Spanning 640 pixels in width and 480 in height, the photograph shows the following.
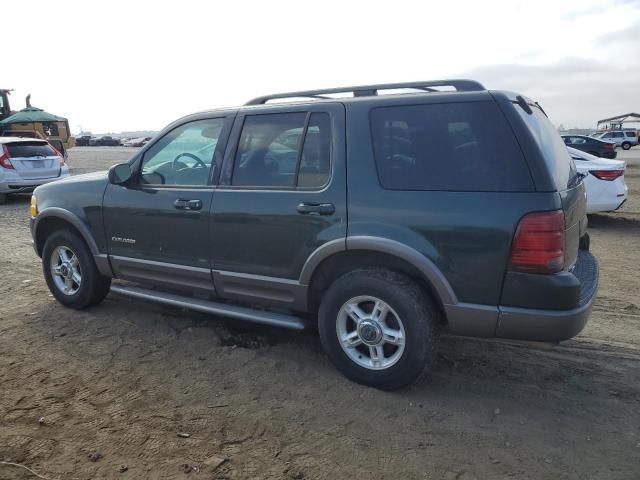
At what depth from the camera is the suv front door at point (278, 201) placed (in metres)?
3.53

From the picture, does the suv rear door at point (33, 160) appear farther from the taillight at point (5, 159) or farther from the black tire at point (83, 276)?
the black tire at point (83, 276)

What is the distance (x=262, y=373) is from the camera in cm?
377

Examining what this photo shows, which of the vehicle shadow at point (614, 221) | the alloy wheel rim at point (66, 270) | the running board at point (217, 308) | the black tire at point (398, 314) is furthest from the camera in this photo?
the vehicle shadow at point (614, 221)

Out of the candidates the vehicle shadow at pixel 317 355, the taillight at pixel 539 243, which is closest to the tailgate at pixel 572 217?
the taillight at pixel 539 243

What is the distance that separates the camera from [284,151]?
381 centimetres

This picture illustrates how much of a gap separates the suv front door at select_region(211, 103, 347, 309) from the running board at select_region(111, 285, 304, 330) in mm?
99

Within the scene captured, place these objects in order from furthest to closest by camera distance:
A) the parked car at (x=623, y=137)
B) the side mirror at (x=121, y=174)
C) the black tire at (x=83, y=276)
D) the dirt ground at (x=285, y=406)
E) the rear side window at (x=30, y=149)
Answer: the parked car at (x=623, y=137) < the rear side window at (x=30, y=149) < the black tire at (x=83, y=276) < the side mirror at (x=121, y=174) < the dirt ground at (x=285, y=406)

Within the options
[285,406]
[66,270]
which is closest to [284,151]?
[285,406]

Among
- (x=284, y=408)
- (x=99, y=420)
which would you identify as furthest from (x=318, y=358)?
(x=99, y=420)

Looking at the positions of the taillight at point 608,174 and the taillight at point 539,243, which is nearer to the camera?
the taillight at point 539,243

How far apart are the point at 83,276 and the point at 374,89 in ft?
10.5

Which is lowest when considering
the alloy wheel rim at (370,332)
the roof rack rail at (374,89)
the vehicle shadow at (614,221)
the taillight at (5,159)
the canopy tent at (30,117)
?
the vehicle shadow at (614,221)

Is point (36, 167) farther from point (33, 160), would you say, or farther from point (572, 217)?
Result: point (572, 217)

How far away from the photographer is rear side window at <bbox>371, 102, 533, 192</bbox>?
3.03 meters
